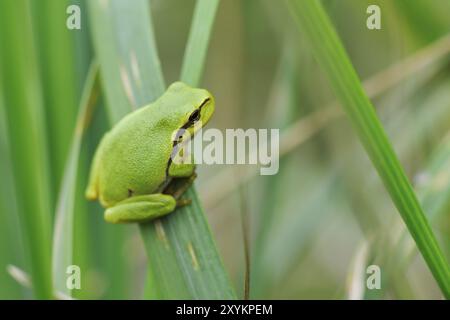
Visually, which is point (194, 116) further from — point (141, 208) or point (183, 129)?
point (141, 208)

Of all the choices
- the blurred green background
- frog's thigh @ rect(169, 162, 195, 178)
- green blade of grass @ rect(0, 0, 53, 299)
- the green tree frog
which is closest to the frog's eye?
the green tree frog

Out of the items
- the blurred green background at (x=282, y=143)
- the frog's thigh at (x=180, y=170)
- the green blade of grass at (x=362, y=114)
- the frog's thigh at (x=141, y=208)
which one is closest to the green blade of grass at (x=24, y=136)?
the blurred green background at (x=282, y=143)

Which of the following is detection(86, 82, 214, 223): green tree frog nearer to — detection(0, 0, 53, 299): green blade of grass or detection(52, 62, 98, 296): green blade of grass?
detection(52, 62, 98, 296): green blade of grass

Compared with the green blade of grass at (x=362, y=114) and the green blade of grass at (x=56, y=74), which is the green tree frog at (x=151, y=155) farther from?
the green blade of grass at (x=362, y=114)

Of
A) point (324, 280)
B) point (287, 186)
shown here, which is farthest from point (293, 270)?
point (287, 186)

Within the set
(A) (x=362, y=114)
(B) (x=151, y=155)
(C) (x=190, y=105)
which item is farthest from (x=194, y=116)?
(A) (x=362, y=114)

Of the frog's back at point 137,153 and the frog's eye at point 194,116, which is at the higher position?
A: the frog's eye at point 194,116
